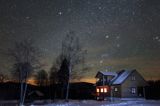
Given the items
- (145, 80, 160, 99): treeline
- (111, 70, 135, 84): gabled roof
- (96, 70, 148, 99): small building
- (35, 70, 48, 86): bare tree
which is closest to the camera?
(145, 80, 160, 99): treeline

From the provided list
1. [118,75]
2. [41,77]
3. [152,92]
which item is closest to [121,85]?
[118,75]

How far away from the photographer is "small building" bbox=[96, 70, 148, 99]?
67438 mm

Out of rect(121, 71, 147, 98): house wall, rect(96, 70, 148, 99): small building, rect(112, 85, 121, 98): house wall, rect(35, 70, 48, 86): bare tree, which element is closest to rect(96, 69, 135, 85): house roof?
rect(96, 70, 148, 99): small building

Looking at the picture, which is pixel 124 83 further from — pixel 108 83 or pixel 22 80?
pixel 22 80

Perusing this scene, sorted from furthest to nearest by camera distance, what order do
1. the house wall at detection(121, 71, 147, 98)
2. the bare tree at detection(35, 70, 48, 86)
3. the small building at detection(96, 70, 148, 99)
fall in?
the bare tree at detection(35, 70, 48, 86)
the house wall at detection(121, 71, 147, 98)
the small building at detection(96, 70, 148, 99)

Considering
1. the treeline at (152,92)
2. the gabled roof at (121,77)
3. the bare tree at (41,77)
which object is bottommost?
the treeline at (152,92)

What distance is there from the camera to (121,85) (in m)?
67.5

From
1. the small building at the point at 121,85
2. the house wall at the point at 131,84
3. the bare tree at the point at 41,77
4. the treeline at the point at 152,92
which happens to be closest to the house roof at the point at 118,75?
the small building at the point at 121,85

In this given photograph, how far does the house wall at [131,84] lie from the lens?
67.6 m

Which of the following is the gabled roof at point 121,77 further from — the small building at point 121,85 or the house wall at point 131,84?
the house wall at point 131,84

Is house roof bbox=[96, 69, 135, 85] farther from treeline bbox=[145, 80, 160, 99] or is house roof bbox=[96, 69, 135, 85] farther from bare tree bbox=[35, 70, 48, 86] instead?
bare tree bbox=[35, 70, 48, 86]

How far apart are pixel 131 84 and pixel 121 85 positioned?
10.6 feet

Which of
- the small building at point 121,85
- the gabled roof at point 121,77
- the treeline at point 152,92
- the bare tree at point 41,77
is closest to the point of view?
the treeline at point 152,92

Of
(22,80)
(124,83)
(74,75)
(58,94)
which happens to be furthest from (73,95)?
(22,80)
